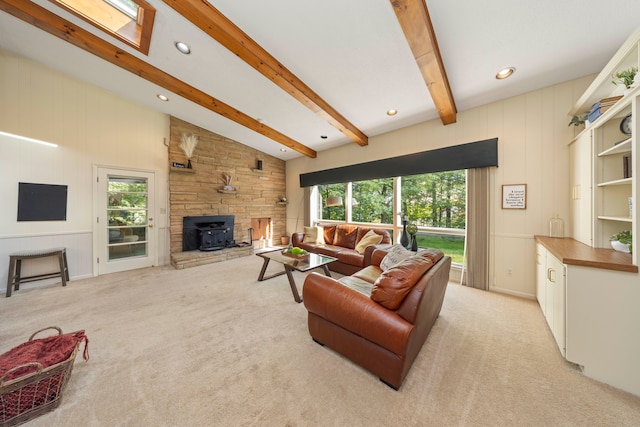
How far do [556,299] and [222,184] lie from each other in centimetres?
603

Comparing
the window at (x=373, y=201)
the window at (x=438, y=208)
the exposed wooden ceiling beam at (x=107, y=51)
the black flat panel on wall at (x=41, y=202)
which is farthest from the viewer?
the window at (x=373, y=201)

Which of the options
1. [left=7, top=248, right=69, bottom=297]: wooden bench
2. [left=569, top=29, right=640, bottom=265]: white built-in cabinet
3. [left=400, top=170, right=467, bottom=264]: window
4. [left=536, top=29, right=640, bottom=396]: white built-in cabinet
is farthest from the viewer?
[left=400, top=170, right=467, bottom=264]: window

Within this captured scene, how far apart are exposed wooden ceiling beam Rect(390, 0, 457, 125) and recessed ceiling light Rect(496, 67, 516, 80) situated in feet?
1.67

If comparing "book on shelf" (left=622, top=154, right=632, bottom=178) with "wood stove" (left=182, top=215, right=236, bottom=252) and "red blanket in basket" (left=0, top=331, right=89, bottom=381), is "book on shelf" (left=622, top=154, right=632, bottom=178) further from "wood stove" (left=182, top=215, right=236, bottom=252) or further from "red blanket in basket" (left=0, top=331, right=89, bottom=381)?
"wood stove" (left=182, top=215, right=236, bottom=252)

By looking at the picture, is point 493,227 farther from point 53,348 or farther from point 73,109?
point 73,109

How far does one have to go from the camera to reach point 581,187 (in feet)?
7.38

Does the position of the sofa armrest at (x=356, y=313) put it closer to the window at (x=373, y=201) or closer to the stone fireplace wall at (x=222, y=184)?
the window at (x=373, y=201)

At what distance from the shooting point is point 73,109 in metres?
3.54

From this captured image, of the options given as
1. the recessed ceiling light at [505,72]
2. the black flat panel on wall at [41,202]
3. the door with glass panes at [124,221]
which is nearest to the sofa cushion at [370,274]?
the recessed ceiling light at [505,72]

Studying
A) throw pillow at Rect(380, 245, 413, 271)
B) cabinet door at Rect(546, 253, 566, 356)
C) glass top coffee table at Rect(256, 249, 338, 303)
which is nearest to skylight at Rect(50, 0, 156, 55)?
glass top coffee table at Rect(256, 249, 338, 303)

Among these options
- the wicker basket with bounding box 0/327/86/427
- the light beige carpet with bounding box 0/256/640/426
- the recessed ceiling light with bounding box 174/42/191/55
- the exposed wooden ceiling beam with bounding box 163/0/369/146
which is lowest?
the light beige carpet with bounding box 0/256/640/426

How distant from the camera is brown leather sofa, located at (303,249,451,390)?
4.54ft

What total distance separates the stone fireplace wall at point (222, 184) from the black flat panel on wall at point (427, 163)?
2.18 m

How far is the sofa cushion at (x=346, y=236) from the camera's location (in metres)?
4.32
